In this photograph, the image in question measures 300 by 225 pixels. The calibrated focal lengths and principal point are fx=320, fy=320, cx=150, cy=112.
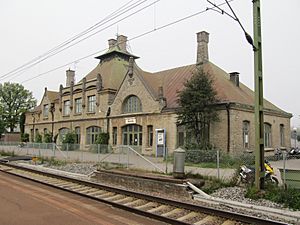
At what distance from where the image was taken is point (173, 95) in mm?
31156

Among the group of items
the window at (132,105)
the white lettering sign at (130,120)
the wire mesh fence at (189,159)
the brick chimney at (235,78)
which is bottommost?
the wire mesh fence at (189,159)

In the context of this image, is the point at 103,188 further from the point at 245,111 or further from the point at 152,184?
the point at 245,111

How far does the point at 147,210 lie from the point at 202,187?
3345mm

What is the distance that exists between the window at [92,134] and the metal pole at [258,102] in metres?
28.2

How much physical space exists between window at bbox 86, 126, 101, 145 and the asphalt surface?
25.8 metres

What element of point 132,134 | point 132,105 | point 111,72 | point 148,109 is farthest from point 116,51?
point 148,109

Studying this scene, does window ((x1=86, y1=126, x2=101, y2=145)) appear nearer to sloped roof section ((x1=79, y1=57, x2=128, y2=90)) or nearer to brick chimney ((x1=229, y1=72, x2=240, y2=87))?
sloped roof section ((x1=79, y1=57, x2=128, y2=90))

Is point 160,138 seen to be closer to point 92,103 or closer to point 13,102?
point 92,103

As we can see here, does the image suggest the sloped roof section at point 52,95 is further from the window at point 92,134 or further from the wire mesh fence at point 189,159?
the wire mesh fence at point 189,159

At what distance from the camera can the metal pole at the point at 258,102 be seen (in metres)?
11.0

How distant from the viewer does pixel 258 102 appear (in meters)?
11.3

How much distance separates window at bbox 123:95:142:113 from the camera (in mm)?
32906

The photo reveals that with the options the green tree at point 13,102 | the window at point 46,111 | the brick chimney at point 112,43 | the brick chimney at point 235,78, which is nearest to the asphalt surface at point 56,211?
the brick chimney at point 235,78

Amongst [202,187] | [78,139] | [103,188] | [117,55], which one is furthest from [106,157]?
[117,55]
